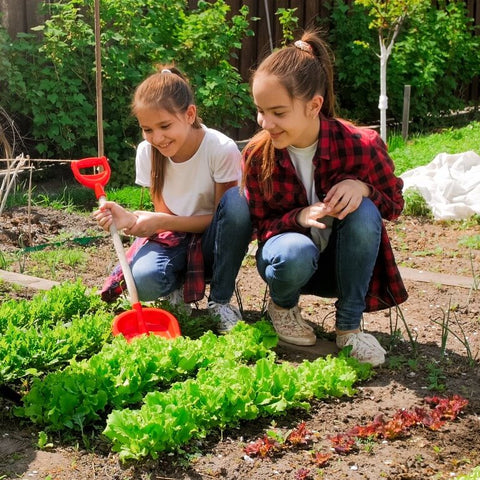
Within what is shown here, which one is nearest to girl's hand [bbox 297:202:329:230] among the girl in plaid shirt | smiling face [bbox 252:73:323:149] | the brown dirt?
the girl in plaid shirt

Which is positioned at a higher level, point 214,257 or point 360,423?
point 214,257

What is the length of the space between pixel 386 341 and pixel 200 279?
0.83m

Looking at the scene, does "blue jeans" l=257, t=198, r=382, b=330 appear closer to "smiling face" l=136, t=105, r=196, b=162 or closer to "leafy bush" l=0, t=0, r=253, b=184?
"smiling face" l=136, t=105, r=196, b=162

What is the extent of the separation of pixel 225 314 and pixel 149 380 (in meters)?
0.79

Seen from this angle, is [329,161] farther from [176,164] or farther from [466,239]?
[466,239]

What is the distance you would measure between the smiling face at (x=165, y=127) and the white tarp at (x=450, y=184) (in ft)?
9.04

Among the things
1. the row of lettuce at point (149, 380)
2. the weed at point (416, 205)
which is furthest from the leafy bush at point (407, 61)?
the row of lettuce at point (149, 380)

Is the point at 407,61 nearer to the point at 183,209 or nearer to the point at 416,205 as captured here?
the point at 416,205

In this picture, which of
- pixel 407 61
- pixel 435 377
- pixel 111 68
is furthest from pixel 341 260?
pixel 407 61

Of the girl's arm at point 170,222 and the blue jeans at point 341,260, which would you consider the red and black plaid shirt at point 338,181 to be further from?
the girl's arm at point 170,222

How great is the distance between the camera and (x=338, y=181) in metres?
3.26

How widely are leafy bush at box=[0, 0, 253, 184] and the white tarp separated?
7.45 ft

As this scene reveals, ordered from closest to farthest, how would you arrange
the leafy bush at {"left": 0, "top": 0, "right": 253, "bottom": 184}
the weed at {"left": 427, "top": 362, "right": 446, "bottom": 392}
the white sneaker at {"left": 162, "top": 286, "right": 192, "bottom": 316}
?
the weed at {"left": 427, "top": 362, "right": 446, "bottom": 392}, the white sneaker at {"left": 162, "top": 286, "right": 192, "bottom": 316}, the leafy bush at {"left": 0, "top": 0, "right": 253, "bottom": 184}

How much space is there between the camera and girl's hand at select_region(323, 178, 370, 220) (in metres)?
3.10
